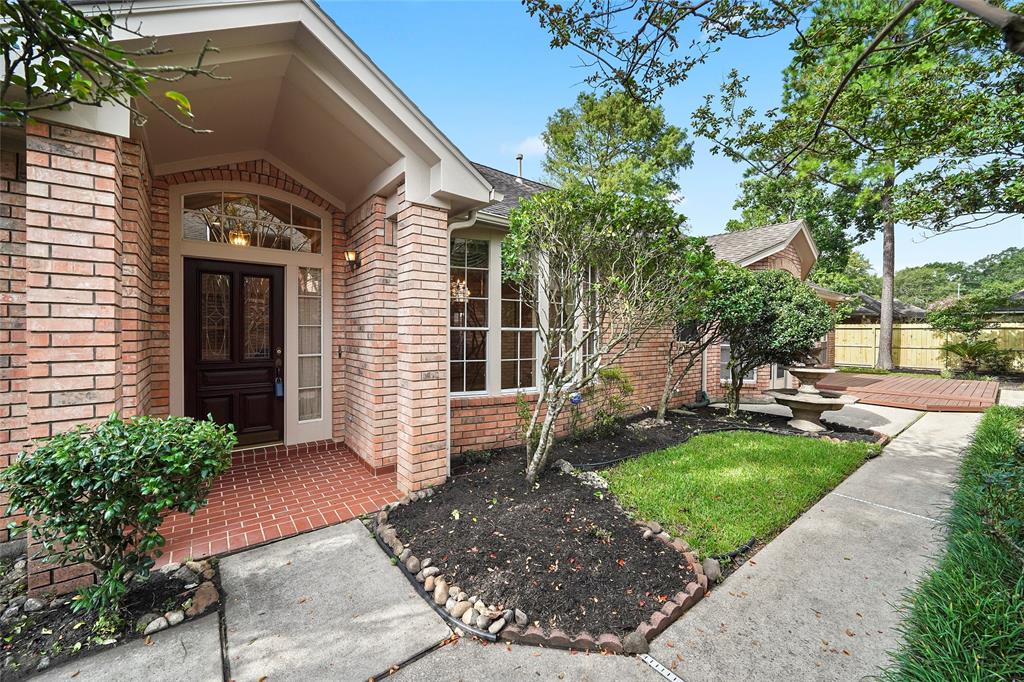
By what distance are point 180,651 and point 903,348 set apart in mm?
24395

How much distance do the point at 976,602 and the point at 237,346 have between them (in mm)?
6663

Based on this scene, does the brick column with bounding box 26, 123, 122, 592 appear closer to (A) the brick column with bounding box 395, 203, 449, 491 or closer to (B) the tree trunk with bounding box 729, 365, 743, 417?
(A) the brick column with bounding box 395, 203, 449, 491

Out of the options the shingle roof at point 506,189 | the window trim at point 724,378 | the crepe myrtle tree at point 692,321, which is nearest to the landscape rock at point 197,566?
the shingle roof at point 506,189

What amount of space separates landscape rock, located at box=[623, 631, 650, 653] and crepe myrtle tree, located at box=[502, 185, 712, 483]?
→ 1977mm

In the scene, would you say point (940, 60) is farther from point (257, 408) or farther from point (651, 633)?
point (257, 408)

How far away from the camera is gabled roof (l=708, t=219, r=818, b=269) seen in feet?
34.7

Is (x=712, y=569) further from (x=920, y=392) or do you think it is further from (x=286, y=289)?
(x=920, y=392)

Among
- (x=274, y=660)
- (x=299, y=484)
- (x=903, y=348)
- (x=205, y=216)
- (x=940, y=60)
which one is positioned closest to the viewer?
(x=274, y=660)

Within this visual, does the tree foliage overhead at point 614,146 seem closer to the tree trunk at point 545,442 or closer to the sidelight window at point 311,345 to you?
the sidelight window at point 311,345

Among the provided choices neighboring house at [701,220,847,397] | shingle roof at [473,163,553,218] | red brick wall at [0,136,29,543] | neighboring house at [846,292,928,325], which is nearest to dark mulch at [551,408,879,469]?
neighboring house at [701,220,847,397]

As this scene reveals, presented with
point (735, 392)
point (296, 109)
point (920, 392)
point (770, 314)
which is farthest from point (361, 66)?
point (920, 392)

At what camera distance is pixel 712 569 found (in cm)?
298

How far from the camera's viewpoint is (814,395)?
23.2ft

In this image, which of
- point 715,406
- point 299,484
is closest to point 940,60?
point 715,406
